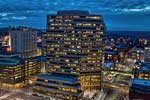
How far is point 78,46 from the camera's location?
149 meters

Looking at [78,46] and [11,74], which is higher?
[78,46]

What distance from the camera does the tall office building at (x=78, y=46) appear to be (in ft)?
490

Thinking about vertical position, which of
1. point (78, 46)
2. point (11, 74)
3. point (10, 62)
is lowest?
point (11, 74)

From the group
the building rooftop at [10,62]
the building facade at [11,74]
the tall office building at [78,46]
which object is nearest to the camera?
the tall office building at [78,46]

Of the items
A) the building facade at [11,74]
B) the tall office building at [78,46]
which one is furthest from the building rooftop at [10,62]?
the tall office building at [78,46]

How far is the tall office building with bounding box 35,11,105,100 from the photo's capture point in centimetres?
14925

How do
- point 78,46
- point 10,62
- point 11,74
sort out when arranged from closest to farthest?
point 78,46 → point 11,74 → point 10,62

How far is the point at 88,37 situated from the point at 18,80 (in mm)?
52415

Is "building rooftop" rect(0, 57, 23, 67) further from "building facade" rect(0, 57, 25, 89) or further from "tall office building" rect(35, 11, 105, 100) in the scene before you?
"tall office building" rect(35, 11, 105, 100)

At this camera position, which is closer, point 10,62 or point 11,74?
point 11,74

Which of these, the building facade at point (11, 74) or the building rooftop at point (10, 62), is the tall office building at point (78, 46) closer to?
the building facade at point (11, 74)

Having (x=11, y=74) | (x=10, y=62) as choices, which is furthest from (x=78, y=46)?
(x=10, y=62)

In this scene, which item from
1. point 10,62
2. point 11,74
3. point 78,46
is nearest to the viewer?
point 78,46

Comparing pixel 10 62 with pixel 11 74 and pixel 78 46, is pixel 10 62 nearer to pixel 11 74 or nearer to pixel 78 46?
pixel 11 74
